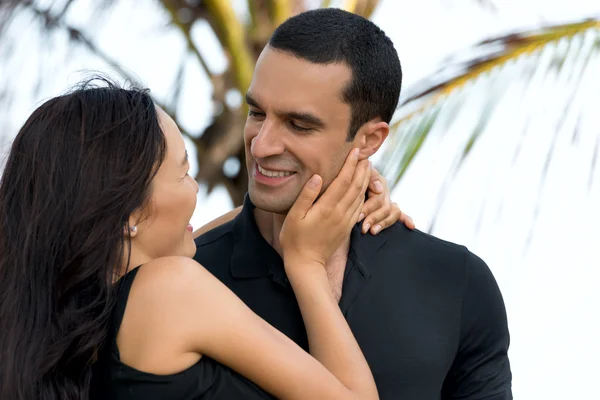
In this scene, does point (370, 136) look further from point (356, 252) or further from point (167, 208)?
point (167, 208)

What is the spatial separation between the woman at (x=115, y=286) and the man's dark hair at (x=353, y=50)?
0.56 m

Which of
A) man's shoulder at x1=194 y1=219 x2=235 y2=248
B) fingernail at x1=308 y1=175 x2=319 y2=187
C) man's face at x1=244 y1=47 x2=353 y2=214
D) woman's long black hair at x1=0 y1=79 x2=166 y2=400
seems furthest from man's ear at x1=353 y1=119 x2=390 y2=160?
woman's long black hair at x1=0 y1=79 x2=166 y2=400

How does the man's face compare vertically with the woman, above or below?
above

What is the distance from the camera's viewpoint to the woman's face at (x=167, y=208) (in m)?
2.43

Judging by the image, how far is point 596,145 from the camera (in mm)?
4598

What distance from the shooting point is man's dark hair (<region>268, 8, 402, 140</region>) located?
2869mm

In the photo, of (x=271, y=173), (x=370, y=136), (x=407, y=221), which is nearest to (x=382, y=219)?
(x=407, y=221)

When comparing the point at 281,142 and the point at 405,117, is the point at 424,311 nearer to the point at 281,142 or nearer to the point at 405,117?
the point at 281,142

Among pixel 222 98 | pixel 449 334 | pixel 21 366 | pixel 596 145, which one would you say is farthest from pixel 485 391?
pixel 222 98

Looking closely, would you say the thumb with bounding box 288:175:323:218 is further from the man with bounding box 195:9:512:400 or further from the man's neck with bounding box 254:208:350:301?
the man's neck with bounding box 254:208:350:301

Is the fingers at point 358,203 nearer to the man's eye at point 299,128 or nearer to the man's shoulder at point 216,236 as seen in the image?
the man's eye at point 299,128

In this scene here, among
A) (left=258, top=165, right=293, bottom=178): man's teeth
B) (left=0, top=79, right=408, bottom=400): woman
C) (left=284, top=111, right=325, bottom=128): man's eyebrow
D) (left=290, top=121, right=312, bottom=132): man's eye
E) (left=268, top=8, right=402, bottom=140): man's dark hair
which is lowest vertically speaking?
(left=0, top=79, right=408, bottom=400): woman

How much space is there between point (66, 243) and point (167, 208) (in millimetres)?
259

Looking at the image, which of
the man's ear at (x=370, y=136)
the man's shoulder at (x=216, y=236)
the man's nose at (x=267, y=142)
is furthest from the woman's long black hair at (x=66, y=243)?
the man's ear at (x=370, y=136)
